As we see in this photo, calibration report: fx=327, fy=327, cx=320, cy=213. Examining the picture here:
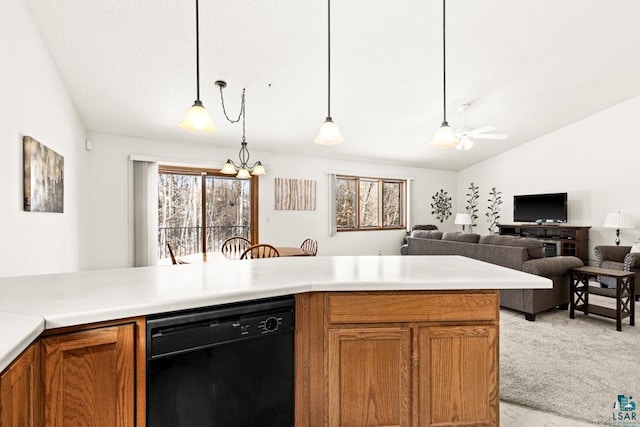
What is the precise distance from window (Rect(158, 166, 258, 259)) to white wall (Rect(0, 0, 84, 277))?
1.91m

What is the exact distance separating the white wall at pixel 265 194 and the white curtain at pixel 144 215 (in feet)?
0.37

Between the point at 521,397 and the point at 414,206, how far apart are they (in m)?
6.07

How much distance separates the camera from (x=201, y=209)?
5.49m

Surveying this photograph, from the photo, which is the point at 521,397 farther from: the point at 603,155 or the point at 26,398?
the point at 603,155

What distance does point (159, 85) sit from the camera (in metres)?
3.51

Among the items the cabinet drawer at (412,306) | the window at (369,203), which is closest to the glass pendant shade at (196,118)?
the cabinet drawer at (412,306)

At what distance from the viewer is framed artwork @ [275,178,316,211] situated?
607 centimetres

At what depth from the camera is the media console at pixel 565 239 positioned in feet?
19.5

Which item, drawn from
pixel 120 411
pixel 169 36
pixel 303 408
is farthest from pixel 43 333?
pixel 169 36

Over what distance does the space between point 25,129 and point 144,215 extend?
9.29 ft

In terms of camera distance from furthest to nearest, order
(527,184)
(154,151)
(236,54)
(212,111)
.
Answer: (527,184)
(154,151)
(212,111)
(236,54)

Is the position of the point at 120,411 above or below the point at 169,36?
below

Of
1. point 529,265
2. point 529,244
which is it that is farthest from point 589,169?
point 529,265

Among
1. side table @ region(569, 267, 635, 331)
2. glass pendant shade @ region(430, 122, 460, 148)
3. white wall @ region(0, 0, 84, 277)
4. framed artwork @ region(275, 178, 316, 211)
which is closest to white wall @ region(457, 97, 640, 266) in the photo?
side table @ region(569, 267, 635, 331)
